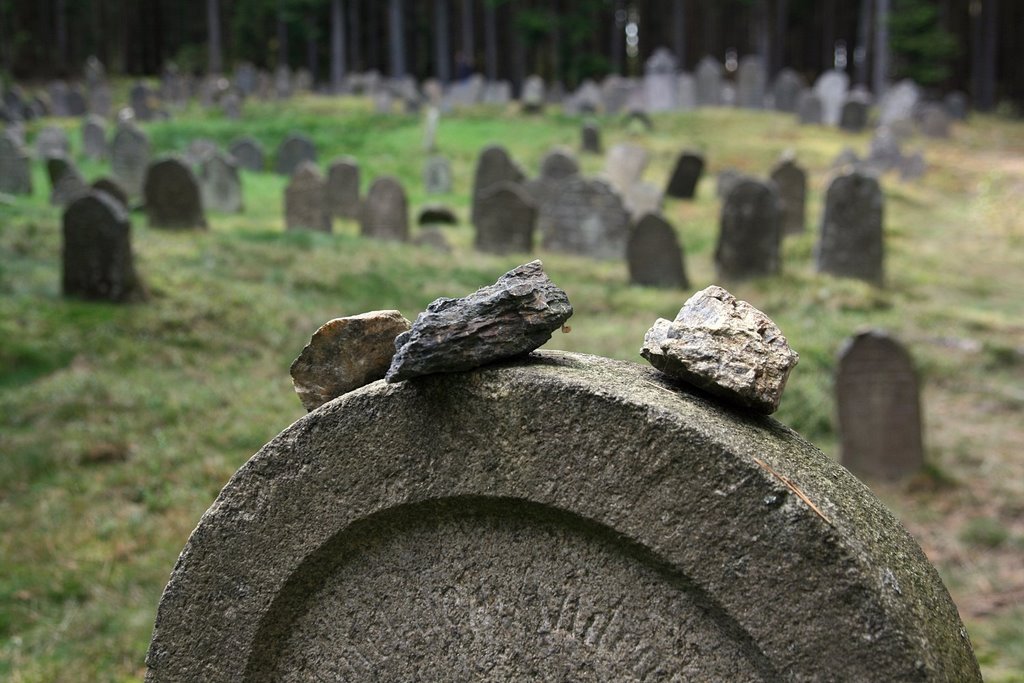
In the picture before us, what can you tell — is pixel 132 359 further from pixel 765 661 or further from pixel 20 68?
pixel 20 68

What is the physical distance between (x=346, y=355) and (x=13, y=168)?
49.2ft

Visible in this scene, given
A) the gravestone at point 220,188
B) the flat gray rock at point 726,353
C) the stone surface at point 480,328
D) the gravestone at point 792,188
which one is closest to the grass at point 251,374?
the gravestone at point 220,188

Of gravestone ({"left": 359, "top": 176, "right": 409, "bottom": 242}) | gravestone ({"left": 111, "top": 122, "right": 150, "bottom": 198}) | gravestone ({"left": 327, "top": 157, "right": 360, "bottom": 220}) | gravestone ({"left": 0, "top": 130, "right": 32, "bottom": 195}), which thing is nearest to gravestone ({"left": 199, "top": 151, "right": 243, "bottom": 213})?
gravestone ({"left": 327, "top": 157, "right": 360, "bottom": 220})

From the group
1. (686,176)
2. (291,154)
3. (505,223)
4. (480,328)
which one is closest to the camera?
(480,328)

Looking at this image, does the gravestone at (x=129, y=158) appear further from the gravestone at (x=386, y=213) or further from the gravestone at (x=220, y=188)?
the gravestone at (x=386, y=213)

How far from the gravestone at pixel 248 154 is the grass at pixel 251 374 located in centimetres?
453

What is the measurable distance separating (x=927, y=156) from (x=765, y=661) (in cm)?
2252

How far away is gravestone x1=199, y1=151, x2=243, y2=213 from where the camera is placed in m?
15.6

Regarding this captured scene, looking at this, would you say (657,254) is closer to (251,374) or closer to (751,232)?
(751,232)

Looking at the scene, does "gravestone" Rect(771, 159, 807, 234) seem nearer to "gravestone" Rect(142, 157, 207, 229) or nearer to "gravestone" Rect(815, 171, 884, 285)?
"gravestone" Rect(815, 171, 884, 285)

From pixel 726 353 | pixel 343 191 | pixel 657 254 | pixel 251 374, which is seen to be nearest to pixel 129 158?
pixel 343 191

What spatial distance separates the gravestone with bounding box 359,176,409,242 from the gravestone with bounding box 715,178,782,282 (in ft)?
14.1

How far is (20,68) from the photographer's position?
4241cm

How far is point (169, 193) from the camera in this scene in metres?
12.5
